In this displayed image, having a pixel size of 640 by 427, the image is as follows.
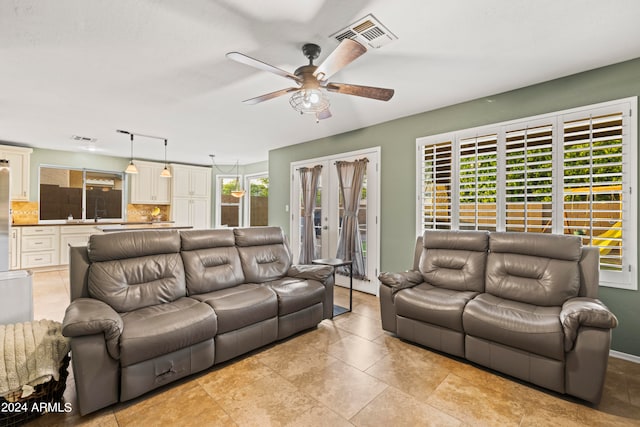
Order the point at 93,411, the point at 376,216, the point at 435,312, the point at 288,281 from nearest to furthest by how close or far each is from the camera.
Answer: the point at 93,411 → the point at 435,312 → the point at 288,281 → the point at 376,216

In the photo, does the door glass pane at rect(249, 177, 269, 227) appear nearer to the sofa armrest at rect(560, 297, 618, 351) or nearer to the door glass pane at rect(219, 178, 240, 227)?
the door glass pane at rect(219, 178, 240, 227)

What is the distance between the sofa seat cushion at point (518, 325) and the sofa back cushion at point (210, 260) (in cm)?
227

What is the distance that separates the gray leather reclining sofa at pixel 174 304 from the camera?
1.90 meters

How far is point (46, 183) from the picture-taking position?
6.42 m

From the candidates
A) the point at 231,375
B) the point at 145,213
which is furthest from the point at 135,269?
the point at 145,213

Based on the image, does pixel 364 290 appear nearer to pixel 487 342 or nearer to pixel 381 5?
pixel 487 342

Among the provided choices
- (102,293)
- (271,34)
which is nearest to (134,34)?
(271,34)

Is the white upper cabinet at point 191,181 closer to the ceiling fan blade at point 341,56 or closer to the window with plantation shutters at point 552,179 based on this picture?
the window with plantation shutters at point 552,179

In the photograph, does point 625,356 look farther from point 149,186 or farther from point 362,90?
point 149,186

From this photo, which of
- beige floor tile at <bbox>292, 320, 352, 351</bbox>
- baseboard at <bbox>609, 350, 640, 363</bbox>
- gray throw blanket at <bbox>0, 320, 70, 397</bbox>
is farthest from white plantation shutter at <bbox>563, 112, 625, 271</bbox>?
gray throw blanket at <bbox>0, 320, 70, 397</bbox>

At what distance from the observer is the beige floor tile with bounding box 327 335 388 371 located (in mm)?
2561

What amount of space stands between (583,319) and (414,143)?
109 inches

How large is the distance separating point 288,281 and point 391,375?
1402mm

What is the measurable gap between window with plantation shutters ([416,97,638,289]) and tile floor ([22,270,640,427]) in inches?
46.4
